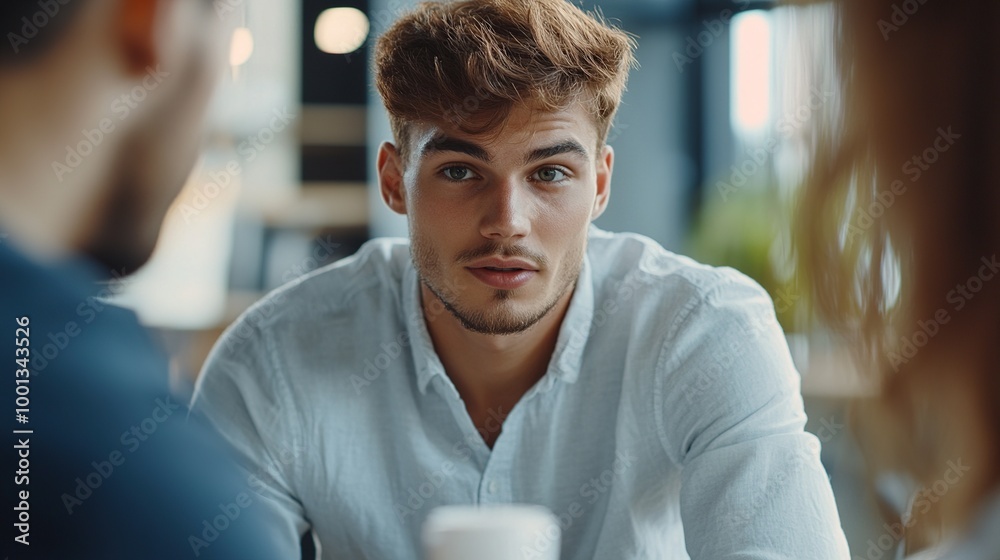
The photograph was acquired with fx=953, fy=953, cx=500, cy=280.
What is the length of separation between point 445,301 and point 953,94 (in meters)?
1.15

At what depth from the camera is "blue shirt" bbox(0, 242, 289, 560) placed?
63 centimetres

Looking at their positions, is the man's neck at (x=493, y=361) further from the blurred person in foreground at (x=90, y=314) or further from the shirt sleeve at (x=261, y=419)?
the blurred person in foreground at (x=90, y=314)

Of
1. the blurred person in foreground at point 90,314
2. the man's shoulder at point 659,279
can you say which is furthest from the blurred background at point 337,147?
the blurred person in foreground at point 90,314

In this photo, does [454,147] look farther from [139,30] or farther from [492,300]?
[139,30]

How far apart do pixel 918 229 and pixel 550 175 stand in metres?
1.05

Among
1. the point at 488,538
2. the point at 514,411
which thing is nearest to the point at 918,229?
the point at 488,538

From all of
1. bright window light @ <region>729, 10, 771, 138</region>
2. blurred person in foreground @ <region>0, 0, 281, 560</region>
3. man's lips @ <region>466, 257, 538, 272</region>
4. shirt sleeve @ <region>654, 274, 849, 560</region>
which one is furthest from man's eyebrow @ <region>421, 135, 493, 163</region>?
bright window light @ <region>729, 10, 771, 138</region>

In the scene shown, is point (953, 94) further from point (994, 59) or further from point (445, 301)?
point (445, 301)

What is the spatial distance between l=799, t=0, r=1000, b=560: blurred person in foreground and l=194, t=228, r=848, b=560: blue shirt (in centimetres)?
88

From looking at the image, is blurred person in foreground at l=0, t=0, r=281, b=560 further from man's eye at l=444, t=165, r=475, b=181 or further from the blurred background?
the blurred background

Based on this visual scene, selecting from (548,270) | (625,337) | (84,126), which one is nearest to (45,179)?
(84,126)

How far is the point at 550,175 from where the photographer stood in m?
1.49

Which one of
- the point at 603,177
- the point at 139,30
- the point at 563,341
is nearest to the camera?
the point at 139,30

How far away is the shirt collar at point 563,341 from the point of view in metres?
1.55
